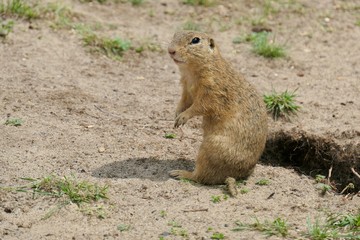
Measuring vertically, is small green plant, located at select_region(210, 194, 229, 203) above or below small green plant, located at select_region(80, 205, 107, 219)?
above

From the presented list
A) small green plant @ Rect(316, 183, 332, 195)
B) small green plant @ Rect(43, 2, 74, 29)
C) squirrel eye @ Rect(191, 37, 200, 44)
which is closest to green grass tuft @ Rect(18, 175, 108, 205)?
squirrel eye @ Rect(191, 37, 200, 44)

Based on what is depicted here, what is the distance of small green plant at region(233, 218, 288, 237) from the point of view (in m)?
5.35

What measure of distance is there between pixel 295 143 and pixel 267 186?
1528 mm

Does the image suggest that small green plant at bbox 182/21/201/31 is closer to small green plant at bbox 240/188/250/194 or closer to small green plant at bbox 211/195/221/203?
small green plant at bbox 240/188/250/194

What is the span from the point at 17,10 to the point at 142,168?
393 cm

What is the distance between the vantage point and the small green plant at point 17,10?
371 inches

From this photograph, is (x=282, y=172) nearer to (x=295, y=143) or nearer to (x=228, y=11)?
(x=295, y=143)

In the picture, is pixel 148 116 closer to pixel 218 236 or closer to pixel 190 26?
pixel 190 26

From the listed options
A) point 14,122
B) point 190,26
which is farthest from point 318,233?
point 190,26

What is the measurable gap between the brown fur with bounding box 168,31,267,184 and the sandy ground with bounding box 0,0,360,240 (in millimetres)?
198

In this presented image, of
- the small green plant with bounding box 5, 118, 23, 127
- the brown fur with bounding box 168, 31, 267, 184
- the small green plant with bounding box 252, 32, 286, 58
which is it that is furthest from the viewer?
the small green plant with bounding box 252, 32, 286, 58

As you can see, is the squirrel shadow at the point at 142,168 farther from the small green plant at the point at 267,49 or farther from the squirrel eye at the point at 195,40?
the small green plant at the point at 267,49

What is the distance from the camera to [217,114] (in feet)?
20.9

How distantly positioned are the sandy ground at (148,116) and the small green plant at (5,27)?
9 cm
